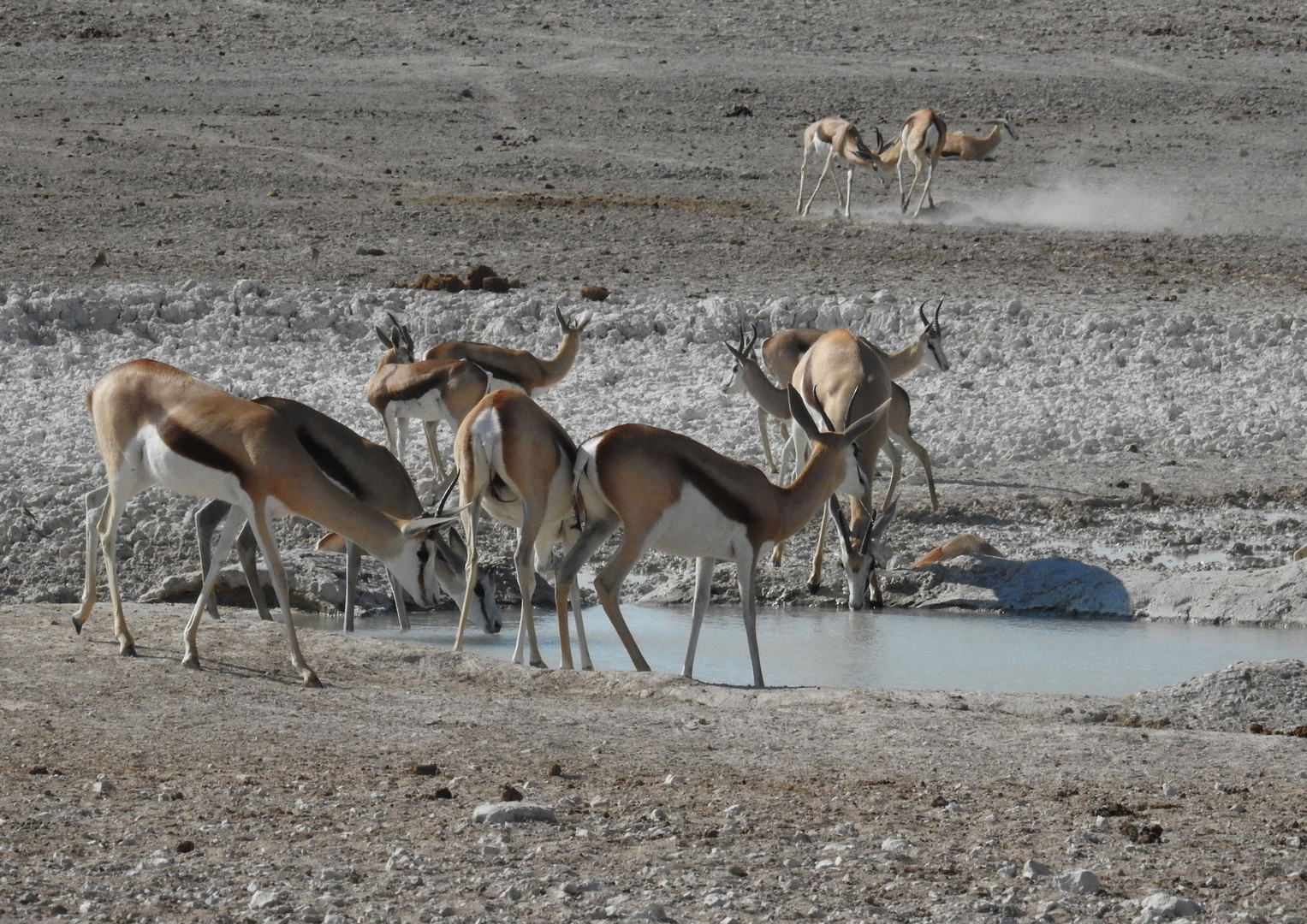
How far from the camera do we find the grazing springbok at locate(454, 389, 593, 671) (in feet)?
30.0

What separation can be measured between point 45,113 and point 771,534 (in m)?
25.4

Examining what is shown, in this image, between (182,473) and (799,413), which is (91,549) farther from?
(799,413)

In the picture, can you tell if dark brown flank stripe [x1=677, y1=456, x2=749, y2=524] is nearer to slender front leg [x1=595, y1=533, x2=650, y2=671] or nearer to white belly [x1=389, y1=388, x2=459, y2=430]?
slender front leg [x1=595, y1=533, x2=650, y2=671]

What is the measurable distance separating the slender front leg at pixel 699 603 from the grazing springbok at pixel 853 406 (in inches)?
71.3

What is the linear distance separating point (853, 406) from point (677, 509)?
406 cm

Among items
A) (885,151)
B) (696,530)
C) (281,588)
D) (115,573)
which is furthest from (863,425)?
(885,151)

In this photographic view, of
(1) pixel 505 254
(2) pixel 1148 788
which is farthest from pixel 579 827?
(1) pixel 505 254

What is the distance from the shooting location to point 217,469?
801 cm

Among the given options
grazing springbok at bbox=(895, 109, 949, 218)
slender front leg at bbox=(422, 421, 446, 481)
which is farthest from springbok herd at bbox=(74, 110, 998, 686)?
grazing springbok at bbox=(895, 109, 949, 218)

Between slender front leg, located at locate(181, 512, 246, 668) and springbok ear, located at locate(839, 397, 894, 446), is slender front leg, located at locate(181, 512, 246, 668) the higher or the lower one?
the lower one

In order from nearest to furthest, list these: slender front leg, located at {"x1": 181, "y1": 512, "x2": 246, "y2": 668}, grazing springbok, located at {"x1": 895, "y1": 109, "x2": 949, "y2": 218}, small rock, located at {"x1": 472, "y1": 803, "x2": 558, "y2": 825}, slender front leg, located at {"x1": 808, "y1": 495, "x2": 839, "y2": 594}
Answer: small rock, located at {"x1": 472, "y1": 803, "x2": 558, "y2": 825}
slender front leg, located at {"x1": 181, "y1": 512, "x2": 246, "y2": 668}
slender front leg, located at {"x1": 808, "y1": 495, "x2": 839, "y2": 594}
grazing springbok, located at {"x1": 895, "y1": 109, "x2": 949, "y2": 218}

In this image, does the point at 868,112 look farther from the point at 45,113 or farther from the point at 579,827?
the point at 579,827

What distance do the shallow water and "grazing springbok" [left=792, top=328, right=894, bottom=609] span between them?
329 millimetres

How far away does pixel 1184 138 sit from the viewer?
29984 mm
